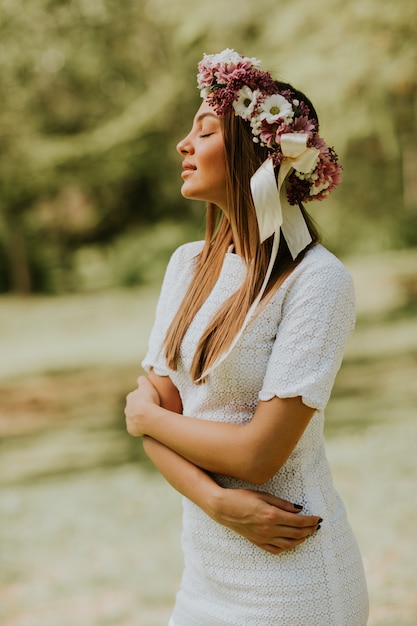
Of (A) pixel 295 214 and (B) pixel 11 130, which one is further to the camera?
(B) pixel 11 130

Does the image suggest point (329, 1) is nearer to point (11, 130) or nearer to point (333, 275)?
point (11, 130)

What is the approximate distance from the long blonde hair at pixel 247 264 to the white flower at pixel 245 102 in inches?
0.7

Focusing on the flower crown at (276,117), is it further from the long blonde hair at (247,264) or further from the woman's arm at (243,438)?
the woman's arm at (243,438)

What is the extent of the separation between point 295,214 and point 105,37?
10304 millimetres

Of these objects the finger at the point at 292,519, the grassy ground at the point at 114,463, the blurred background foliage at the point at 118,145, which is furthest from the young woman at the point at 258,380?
the blurred background foliage at the point at 118,145

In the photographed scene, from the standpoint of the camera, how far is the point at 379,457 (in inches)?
203

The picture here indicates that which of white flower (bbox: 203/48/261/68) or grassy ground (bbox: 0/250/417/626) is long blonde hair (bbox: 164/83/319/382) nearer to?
white flower (bbox: 203/48/261/68)

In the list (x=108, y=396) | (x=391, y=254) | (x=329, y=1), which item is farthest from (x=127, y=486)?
(x=391, y=254)

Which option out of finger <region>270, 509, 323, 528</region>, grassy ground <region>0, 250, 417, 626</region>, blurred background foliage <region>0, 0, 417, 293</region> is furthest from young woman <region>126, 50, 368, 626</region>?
blurred background foliage <region>0, 0, 417, 293</region>

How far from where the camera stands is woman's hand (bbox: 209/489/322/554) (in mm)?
1200

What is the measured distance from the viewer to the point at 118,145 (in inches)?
443

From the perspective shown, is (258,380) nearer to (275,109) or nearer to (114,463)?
(275,109)

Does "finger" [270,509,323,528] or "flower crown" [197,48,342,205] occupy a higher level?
"flower crown" [197,48,342,205]

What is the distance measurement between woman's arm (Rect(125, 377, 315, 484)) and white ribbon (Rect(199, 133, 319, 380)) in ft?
0.29
